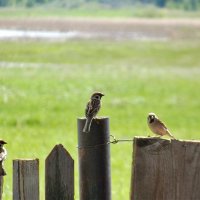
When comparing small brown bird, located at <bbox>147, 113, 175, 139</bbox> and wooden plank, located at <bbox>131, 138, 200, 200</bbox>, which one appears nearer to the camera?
wooden plank, located at <bbox>131, 138, 200, 200</bbox>

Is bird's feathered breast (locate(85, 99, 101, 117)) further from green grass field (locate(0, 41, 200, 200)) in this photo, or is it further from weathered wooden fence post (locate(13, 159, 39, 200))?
green grass field (locate(0, 41, 200, 200))

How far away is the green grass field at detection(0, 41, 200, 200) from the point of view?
15734 mm

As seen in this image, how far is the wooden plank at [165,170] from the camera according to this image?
3625 millimetres

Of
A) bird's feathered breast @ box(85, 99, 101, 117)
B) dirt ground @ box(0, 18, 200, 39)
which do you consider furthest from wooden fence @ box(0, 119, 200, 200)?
dirt ground @ box(0, 18, 200, 39)

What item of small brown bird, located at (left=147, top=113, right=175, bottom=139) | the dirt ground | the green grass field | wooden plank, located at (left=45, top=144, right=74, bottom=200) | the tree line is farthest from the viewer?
the dirt ground

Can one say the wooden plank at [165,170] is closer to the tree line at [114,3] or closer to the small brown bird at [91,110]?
the small brown bird at [91,110]

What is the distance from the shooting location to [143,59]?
53344mm

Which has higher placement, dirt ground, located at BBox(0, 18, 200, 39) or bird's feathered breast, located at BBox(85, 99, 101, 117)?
dirt ground, located at BBox(0, 18, 200, 39)

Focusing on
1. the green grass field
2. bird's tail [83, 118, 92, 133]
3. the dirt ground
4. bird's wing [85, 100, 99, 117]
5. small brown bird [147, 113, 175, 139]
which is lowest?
bird's tail [83, 118, 92, 133]

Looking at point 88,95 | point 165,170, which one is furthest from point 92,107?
point 88,95

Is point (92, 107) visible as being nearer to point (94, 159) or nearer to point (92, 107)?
point (92, 107)

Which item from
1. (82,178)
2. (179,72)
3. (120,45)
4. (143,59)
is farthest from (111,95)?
(120,45)

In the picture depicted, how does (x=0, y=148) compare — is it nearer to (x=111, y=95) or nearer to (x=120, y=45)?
(x=111, y=95)

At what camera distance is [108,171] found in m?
3.97
